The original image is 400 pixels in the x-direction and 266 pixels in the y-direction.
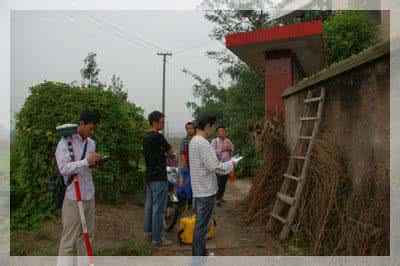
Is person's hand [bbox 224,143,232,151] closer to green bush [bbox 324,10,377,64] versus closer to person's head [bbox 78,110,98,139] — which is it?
person's head [bbox 78,110,98,139]

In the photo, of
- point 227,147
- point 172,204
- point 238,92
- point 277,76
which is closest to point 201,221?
point 172,204

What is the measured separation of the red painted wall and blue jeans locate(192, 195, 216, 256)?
500 centimetres

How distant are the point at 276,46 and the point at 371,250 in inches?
235

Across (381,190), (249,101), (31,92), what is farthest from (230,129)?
(381,190)

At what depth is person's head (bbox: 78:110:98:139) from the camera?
14.2 ft

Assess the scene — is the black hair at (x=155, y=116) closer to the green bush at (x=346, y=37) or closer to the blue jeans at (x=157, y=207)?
the blue jeans at (x=157, y=207)

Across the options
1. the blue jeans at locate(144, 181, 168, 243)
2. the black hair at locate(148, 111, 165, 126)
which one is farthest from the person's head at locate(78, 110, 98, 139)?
the blue jeans at locate(144, 181, 168, 243)

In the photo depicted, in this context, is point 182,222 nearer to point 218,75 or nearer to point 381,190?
point 381,190

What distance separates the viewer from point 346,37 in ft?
43.1

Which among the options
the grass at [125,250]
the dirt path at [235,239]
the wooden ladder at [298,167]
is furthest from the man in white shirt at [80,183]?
the wooden ladder at [298,167]

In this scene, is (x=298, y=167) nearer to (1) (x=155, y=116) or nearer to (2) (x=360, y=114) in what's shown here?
(2) (x=360, y=114)

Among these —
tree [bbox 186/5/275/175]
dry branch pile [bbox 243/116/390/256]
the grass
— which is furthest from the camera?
tree [bbox 186/5/275/175]

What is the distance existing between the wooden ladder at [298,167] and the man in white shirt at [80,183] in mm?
2991

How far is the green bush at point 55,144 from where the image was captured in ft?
24.1
